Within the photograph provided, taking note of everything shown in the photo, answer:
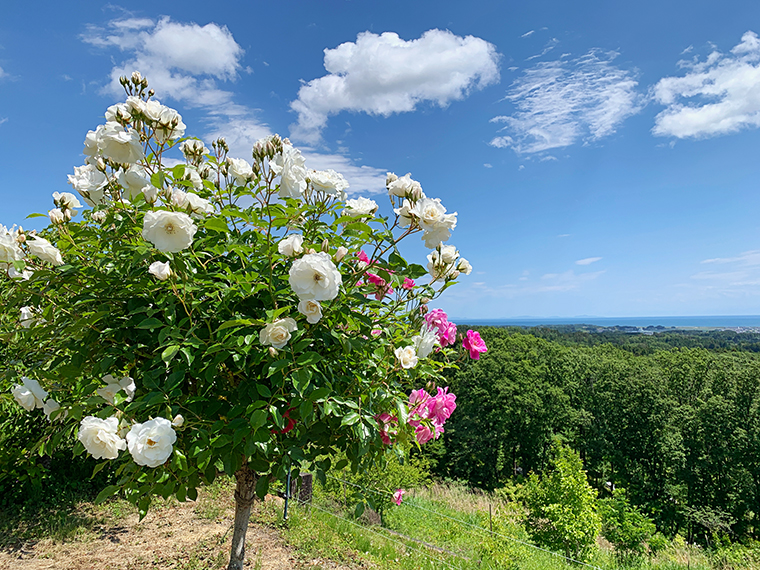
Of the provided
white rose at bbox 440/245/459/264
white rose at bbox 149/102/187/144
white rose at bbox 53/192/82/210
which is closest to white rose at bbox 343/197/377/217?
white rose at bbox 440/245/459/264

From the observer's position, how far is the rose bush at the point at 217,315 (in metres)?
1.29

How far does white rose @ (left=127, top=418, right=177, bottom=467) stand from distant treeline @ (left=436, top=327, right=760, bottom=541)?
2262cm

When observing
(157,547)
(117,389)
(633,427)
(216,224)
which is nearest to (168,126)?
(216,224)

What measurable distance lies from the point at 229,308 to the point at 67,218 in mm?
922

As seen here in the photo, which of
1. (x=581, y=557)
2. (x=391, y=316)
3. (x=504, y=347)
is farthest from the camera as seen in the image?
(x=504, y=347)

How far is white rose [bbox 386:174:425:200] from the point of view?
1379 mm

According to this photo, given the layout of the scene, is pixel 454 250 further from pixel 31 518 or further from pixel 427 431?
pixel 31 518

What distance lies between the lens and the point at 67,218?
1.76 m

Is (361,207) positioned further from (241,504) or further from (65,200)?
(241,504)

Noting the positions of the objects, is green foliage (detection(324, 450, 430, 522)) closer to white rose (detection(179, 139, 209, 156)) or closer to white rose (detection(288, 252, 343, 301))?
white rose (detection(179, 139, 209, 156))

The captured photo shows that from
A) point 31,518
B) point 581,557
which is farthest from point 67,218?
point 581,557

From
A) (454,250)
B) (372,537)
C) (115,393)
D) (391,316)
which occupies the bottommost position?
A: (372,537)

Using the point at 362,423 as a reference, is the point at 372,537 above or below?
below

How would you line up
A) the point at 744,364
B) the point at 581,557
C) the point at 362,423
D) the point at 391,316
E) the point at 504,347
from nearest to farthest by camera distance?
the point at 362,423, the point at 391,316, the point at 581,557, the point at 744,364, the point at 504,347
